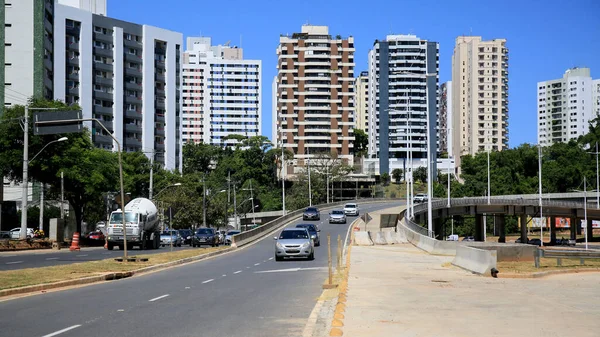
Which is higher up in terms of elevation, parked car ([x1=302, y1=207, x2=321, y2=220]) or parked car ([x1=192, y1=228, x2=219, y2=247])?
parked car ([x1=302, y1=207, x2=321, y2=220])

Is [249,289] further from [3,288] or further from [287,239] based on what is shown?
[287,239]

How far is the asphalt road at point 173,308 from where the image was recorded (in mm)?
13742

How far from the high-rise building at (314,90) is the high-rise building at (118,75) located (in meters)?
46.1

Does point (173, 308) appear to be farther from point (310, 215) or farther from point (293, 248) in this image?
point (310, 215)

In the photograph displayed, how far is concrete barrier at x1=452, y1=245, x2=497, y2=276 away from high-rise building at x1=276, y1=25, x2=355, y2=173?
152m

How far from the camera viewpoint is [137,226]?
2143 inches

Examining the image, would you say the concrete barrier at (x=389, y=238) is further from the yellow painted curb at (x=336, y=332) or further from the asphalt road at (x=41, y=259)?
the yellow painted curb at (x=336, y=332)

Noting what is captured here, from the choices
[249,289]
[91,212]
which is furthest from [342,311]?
[91,212]

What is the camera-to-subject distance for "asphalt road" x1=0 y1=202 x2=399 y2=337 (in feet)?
45.1

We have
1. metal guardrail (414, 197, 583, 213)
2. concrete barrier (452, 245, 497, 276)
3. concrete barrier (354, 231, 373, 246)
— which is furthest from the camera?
metal guardrail (414, 197, 583, 213)

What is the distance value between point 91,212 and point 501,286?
280 feet

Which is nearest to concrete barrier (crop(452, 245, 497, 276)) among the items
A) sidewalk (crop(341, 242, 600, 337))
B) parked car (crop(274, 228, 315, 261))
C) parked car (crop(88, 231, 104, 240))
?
sidewalk (crop(341, 242, 600, 337))

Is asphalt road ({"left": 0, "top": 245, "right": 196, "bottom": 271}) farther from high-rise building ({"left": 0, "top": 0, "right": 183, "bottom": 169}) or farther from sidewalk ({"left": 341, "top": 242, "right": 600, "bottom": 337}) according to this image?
high-rise building ({"left": 0, "top": 0, "right": 183, "bottom": 169})

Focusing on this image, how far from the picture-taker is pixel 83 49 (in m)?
121
